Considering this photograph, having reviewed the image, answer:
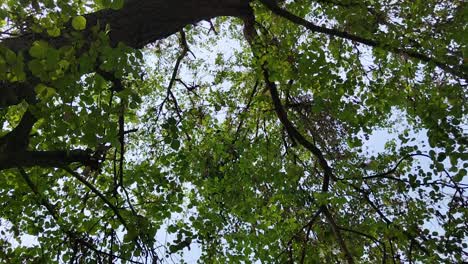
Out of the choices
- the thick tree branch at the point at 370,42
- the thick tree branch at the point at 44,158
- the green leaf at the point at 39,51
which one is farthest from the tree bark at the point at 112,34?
the thick tree branch at the point at 370,42

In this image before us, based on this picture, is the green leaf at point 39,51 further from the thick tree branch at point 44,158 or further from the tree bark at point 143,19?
the thick tree branch at point 44,158

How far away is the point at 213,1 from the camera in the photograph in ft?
19.0

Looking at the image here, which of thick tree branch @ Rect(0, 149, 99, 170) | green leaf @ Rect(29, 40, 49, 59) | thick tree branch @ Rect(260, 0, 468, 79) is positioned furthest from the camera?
thick tree branch @ Rect(260, 0, 468, 79)

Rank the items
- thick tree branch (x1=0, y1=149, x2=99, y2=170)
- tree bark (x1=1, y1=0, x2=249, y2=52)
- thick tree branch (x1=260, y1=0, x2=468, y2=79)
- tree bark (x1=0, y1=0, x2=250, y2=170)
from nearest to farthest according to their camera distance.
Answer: tree bark (x1=0, y1=0, x2=250, y2=170)
thick tree branch (x1=0, y1=149, x2=99, y2=170)
tree bark (x1=1, y1=0, x2=249, y2=52)
thick tree branch (x1=260, y1=0, x2=468, y2=79)

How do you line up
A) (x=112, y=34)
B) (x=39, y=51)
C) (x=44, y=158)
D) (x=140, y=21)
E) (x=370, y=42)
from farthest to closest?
(x=370, y=42), (x=140, y=21), (x=112, y=34), (x=44, y=158), (x=39, y=51)

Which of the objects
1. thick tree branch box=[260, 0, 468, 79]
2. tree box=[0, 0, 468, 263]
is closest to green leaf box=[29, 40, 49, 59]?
tree box=[0, 0, 468, 263]

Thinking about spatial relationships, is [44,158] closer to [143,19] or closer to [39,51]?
[39,51]

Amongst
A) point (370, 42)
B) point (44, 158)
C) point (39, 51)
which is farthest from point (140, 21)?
point (370, 42)

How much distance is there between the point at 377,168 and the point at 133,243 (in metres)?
3.53

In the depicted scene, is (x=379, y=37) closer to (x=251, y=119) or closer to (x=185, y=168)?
(x=185, y=168)

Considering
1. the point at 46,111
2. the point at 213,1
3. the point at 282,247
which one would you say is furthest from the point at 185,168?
the point at 46,111

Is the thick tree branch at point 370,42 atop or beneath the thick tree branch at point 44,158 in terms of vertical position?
atop

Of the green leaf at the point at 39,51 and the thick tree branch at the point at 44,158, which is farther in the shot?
the thick tree branch at the point at 44,158

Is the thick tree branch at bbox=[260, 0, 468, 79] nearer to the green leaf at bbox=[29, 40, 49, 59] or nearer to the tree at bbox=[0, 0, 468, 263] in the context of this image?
the tree at bbox=[0, 0, 468, 263]
